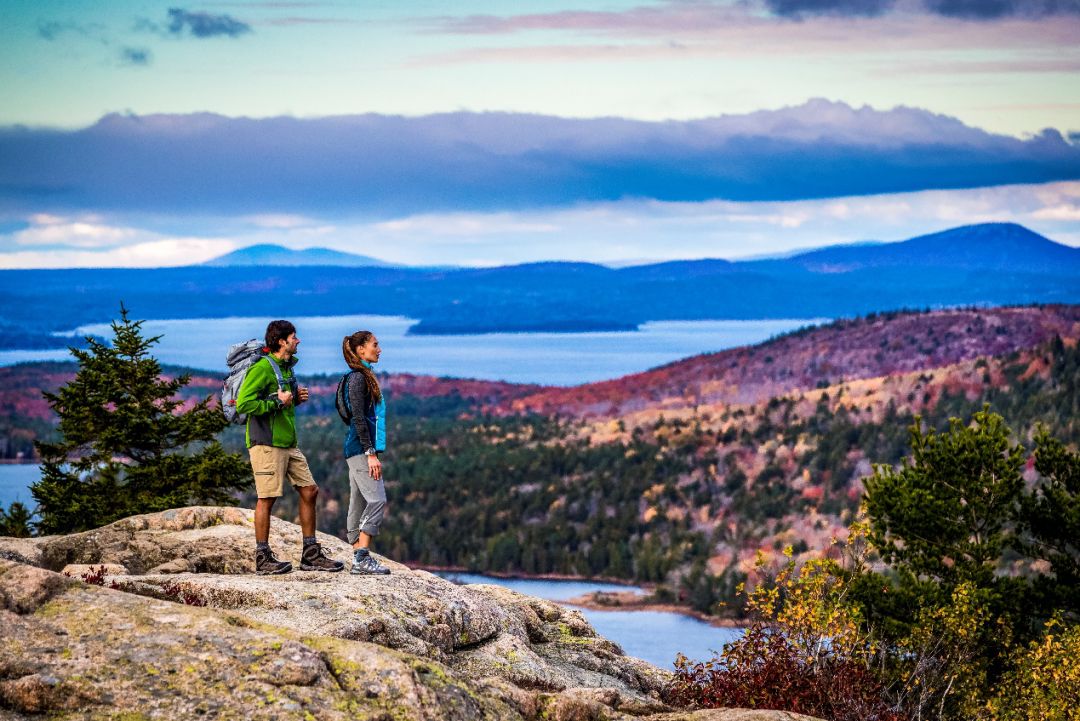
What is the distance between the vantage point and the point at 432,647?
13117 millimetres

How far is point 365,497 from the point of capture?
15.0m

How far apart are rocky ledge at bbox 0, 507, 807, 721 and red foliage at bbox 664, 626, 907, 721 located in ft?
1.97

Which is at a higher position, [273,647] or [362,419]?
[362,419]

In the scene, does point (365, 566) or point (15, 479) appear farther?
point (15, 479)

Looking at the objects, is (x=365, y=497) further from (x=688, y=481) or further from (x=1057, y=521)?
(x=688, y=481)

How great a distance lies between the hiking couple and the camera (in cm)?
1405

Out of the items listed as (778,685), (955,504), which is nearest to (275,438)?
(778,685)

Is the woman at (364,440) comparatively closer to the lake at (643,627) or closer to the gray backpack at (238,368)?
the gray backpack at (238,368)

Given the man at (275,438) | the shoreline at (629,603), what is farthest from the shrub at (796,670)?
the shoreline at (629,603)

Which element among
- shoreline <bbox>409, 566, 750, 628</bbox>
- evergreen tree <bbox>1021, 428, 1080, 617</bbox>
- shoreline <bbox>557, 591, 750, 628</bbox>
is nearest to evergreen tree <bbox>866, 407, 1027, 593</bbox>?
evergreen tree <bbox>1021, 428, 1080, 617</bbox>

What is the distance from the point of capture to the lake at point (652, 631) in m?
89.5

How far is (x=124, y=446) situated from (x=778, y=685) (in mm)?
24393

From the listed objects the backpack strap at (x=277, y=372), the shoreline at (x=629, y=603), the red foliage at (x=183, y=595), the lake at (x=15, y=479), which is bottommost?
the shoreline at (x=629, y=603)

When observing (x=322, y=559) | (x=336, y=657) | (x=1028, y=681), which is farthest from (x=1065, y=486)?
(x=336, y=657)
